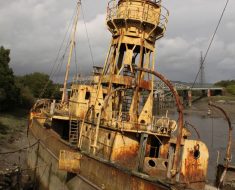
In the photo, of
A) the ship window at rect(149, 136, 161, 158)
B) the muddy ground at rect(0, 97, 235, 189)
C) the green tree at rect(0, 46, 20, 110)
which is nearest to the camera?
the ship window at rect(149, 136, 161, 158)

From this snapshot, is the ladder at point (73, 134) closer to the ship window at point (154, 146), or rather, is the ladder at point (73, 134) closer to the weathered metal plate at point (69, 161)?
the weathered metal plate at point (69, 161)

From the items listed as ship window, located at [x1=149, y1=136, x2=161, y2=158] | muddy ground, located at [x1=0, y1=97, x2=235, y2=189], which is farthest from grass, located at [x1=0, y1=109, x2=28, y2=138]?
ship window, located at [x1=149, y1=136, x2=161, y2=158]

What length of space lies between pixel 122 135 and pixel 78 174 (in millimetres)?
2793

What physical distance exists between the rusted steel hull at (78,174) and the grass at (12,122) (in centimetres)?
1786

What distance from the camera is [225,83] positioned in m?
116

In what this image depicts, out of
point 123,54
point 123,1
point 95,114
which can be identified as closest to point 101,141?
point 95,114

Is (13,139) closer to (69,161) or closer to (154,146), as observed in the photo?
(69,161)

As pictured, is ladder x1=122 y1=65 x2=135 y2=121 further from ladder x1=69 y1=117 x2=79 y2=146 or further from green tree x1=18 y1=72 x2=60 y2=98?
green tree x1=18 y1=72 x2=60 y2=98

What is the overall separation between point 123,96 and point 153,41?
382 cm

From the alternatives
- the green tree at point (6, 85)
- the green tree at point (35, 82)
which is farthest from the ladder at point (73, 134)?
the green tree at point (35, 82)

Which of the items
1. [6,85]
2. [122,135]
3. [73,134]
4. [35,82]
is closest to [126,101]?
[73,134]

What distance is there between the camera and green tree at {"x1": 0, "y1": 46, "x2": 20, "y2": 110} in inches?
2018

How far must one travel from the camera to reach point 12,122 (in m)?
47.3

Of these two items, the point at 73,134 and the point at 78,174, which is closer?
the point at 78,174
